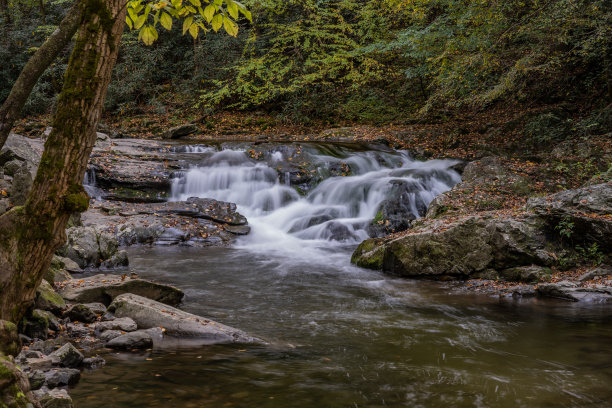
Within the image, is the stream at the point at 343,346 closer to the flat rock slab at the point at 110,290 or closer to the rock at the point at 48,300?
the flat rock slab at the point at 110,290

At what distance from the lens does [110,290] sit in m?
5.80

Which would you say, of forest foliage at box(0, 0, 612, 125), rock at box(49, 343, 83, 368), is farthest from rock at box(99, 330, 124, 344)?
forest foliage at box(0, 0, 612, 125)

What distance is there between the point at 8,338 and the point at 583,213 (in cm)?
797

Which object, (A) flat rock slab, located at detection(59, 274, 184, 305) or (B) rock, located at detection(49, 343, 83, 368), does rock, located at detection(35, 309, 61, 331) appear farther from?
(A) flat rock slab, located at detection(59, 274, 184, 305)

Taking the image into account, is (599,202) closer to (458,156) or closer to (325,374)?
(325,374)

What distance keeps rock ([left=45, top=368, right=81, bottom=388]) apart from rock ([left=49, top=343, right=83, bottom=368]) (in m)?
0.18

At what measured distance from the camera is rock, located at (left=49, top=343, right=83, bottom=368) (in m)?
3.70

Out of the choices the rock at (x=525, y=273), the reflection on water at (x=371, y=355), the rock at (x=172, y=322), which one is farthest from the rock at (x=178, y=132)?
the rock at (x=525, y=273)

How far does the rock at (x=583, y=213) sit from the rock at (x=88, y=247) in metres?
8.00

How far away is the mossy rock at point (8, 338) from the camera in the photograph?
8.86ft

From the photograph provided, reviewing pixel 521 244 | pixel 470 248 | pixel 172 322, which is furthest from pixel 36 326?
pixel 521 244

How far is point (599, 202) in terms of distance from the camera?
753 cm

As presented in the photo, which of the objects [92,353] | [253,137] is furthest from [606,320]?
[253,137]

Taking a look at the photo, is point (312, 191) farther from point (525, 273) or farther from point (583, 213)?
point (583, 213)
